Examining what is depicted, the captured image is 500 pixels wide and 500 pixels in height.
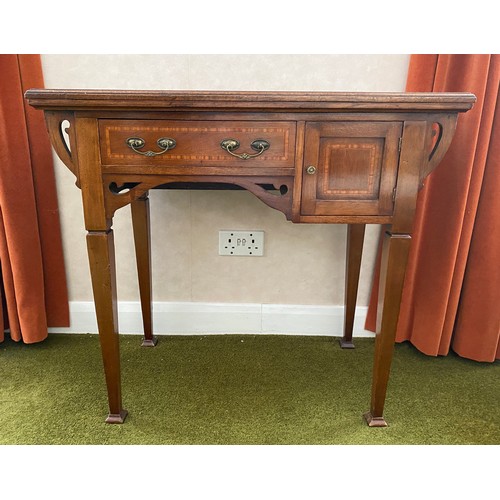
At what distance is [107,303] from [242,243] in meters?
0.62

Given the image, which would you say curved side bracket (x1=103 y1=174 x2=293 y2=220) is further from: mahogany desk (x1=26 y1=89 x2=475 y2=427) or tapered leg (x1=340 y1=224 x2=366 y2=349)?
tapered leg (x1=340 y1=224 x2=366 y2=349)

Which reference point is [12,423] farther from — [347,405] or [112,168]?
[347,405]

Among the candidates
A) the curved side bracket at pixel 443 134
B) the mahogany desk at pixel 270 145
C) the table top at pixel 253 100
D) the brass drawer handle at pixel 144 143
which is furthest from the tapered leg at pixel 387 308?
the brass drawer handle at pixel 144 143

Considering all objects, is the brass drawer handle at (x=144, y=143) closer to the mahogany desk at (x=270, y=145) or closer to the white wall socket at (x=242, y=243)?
the mahogany desk at (x=270, y=145)

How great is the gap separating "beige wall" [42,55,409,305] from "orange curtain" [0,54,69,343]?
0.05 m

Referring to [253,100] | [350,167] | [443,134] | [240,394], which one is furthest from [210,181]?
[240,394]

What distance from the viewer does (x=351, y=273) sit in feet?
4.67

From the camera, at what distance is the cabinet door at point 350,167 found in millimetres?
896

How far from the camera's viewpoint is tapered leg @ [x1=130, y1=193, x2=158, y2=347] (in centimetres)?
136

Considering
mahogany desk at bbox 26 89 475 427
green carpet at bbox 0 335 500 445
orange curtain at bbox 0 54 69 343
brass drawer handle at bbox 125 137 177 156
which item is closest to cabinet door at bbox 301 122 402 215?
mahogany desk at bbox 26 89 475 427

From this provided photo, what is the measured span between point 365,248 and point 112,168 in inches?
37.8

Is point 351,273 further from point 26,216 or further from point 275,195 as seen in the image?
point 26,216
